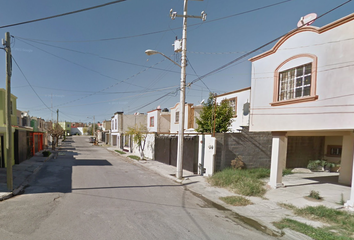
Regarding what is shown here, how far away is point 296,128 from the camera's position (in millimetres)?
7531

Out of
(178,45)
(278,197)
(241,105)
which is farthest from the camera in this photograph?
(241,105)

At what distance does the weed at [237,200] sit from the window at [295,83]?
171 inches

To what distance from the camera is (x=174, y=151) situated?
593 inches

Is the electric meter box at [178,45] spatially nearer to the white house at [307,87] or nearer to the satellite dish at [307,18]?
the white house at [307,87]

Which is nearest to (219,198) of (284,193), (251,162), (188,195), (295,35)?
(188,195)

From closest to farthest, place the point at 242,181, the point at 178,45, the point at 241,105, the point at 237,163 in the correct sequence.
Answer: the point at 242,181 → the point at 237,163 → the point at 178,45 → the point at 241,105

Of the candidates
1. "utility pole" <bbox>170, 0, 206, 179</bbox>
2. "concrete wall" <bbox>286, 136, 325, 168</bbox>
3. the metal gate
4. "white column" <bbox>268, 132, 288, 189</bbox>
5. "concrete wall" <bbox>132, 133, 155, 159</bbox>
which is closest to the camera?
"white column" <bbox>268, 132, 288, 189</bbox>

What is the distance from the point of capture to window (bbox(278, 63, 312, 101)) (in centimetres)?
726

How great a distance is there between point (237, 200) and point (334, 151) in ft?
33.0

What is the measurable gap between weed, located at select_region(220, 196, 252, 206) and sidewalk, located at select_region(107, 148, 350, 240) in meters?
0.18

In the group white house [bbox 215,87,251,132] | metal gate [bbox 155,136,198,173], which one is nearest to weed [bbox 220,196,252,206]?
metal gate [bbox 155,136,198,173]

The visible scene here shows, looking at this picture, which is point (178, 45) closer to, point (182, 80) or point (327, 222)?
point (182, 80)

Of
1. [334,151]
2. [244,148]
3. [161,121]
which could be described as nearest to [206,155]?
[244,148]

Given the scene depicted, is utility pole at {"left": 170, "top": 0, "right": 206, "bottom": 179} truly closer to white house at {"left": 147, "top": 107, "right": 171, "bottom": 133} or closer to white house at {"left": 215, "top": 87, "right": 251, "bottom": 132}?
white house at {"left": 215, "top": 87, "right": 251, "bottom": 132}
